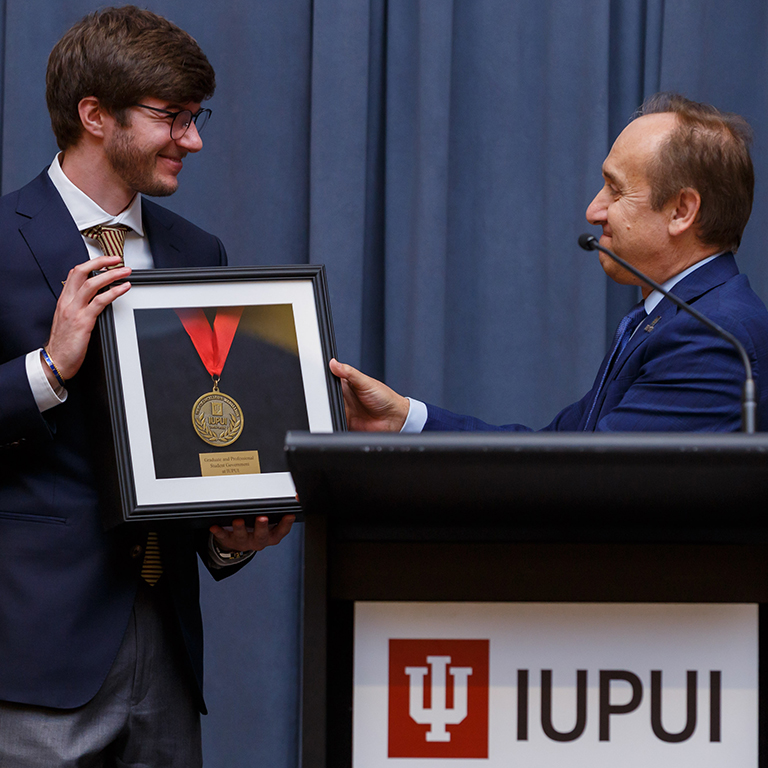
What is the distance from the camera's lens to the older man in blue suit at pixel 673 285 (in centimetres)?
118

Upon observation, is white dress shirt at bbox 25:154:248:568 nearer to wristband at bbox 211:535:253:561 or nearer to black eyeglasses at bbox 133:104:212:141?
wristband at bbox 211:535:253:561

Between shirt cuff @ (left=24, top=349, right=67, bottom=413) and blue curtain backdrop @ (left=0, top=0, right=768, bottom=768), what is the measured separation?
3.46 ft

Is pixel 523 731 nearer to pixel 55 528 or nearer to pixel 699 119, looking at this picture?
pixel 55 528

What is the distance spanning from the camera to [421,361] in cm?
221

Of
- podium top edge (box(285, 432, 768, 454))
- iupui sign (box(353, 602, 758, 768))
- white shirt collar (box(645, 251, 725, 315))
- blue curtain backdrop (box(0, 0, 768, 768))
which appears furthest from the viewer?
blue curtain backdrop (box(0, 0, 768, 768))

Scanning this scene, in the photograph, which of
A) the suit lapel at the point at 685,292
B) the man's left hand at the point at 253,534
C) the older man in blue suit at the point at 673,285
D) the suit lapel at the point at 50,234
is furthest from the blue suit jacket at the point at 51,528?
the suit lapel at the point at 685,292

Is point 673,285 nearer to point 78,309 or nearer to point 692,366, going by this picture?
point 692,366

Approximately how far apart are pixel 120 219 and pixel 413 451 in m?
0.96

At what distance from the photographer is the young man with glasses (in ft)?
4.01

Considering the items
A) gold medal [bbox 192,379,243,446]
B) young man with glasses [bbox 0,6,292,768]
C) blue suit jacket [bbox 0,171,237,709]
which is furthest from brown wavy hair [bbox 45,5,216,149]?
gold medal [bbox 192,379,243,446]

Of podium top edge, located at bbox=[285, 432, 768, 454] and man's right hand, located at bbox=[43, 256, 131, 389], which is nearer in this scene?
podium top edge, located at bbox=[285, 432, 768, 454]

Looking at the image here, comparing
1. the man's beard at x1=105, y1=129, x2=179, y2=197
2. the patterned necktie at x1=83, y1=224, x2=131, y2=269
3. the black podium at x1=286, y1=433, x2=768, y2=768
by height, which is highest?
the man's beard at x1=105, y1=129, x2=179, y2=197

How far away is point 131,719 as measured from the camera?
133cm

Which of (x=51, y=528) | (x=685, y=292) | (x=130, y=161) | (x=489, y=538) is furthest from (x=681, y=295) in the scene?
(x=51, y=528)
